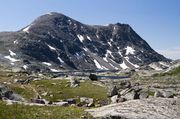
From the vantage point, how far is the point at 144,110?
2792cm

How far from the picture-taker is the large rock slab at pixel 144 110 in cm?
2717

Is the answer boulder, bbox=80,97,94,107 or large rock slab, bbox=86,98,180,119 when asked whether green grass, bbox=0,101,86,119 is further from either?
boulder, bbox=80,97,94,107

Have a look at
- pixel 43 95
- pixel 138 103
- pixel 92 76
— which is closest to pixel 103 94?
pixel 43 95

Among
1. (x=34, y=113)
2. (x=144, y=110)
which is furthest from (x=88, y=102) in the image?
(x=144, y=110)

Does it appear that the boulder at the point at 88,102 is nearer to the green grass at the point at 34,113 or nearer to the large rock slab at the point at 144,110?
the green grass at the point at 34,113

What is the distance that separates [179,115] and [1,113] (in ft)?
42.3

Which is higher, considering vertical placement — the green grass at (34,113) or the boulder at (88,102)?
the green grass at (34,113)

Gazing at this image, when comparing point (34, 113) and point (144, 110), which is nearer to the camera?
point (144, 110)

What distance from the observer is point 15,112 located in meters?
27.8

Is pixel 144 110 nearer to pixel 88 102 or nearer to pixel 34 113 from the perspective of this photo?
pixel 34 113

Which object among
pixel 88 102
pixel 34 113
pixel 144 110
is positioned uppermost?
pixel 144 110

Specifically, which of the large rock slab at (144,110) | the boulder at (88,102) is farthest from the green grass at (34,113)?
the boulder at (88,102)

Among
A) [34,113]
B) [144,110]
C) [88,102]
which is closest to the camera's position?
[144,110]

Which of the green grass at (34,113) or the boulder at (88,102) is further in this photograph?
the boulder at (88,102)
